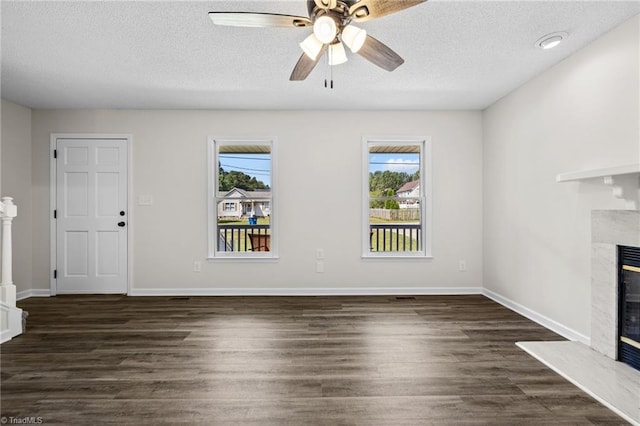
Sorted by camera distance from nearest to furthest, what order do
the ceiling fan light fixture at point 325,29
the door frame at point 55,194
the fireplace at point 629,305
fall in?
the ceiling fan light fixture at point 325,29 → the fireplace at point 629,305 → the door frame at point 55,194

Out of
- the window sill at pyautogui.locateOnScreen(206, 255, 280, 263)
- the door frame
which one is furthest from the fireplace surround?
the door frame

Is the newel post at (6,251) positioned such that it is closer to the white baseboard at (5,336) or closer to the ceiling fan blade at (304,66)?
the white baseboard at (5,336)

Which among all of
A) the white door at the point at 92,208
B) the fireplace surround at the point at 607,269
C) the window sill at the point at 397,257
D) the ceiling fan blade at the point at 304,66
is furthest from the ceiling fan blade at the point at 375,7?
the white door at the point at 92,208

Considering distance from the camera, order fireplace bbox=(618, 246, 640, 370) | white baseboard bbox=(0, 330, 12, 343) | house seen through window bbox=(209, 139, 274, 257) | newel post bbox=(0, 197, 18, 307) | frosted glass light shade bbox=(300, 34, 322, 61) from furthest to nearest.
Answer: house seen through window bbox=(209, 139, 274, 257), newel post bbox=(0, 197, 18, 307), white baseboard bbox=(0, 330, 12, 343), fireplace bbox=(618, 246, 640, 370), frosted glass light shade bbox=(300, 34, 322, 61)

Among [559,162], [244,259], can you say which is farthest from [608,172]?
[244,259]

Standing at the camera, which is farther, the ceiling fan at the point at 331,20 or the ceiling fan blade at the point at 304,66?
the ceiling fan blade at the point at 304,66

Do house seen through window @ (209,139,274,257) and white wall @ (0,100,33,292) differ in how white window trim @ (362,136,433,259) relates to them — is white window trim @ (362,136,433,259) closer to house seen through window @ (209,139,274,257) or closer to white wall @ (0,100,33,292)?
house seen through window @ (209,139,274,257)

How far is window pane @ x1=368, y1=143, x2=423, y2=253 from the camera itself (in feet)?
15.7

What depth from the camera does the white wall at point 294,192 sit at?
15.2 feet

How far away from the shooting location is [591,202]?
2.83 metres

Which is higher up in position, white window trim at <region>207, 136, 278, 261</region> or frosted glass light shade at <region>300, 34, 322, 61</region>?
frosted glass light shade at <region>300, 34, 322, 61</region>

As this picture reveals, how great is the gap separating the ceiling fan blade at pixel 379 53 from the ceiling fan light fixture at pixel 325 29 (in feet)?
0.81

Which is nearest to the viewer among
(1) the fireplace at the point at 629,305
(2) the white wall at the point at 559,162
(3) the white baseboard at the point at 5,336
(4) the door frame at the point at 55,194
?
(1) the fireplace at the point at 629,305

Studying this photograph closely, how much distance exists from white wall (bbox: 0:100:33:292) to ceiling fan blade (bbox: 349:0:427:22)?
4.63 meters
